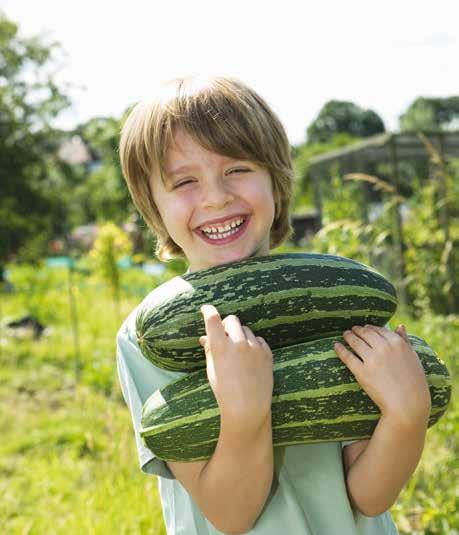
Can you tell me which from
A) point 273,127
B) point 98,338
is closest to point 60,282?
point 98,338

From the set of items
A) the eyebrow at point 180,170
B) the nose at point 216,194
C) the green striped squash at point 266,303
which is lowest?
the green striped squash at point 266,303

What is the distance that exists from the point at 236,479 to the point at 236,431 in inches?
5.4

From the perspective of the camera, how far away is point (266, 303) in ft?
4.60

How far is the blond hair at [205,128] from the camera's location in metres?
1.54

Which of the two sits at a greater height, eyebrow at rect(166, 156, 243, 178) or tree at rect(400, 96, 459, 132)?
eyebrow at rect(166, 156, 243, 178)

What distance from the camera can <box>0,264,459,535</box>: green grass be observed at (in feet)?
9.53

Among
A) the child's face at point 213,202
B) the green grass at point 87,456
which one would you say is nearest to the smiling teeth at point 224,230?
the child's face at point 213,202

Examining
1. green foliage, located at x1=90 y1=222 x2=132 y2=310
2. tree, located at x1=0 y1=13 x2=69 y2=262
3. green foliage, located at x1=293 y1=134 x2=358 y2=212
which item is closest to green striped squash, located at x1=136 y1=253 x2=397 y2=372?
green foliage, located at x1=90 y1=222 x2=132 y2=310

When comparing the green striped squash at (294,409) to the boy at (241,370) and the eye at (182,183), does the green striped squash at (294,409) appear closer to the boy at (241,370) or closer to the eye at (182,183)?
the boy at (241,370)

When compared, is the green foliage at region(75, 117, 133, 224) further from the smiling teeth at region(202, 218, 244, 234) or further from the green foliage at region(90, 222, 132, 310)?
the smiling teeth at region(202, 218, 244, 234)

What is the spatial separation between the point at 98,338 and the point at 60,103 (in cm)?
1008

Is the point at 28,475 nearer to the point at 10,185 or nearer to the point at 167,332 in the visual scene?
the point at 167,332

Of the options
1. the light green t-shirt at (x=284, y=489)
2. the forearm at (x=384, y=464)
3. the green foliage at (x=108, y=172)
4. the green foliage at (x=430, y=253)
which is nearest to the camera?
the forearm at (x=384, y=464)

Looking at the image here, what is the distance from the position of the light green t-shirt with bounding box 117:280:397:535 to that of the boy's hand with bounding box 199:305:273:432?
28cm
